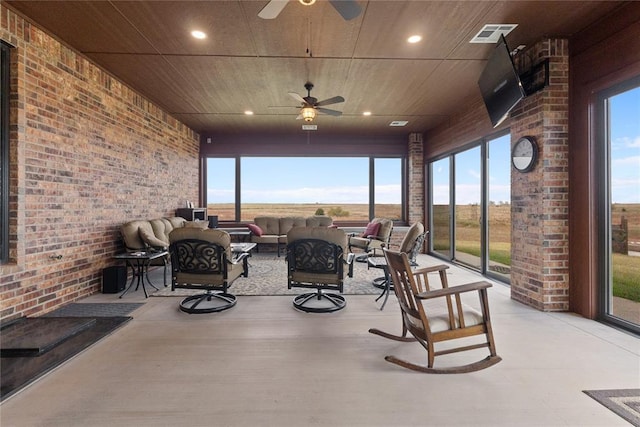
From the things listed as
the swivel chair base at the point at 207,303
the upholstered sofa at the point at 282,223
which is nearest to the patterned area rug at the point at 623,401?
the swivel chair base at the point at 207,303

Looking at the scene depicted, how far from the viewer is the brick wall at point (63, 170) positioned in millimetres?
2967

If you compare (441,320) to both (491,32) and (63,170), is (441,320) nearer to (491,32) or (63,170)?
(491,32)

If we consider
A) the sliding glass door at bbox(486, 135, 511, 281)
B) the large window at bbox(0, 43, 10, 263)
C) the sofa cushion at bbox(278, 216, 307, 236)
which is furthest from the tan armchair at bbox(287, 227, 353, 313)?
the sofa cushion at bbox(278, 216, 307, 236)

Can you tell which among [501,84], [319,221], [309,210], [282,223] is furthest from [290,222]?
[501,84]

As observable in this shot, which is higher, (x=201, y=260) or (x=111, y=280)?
(x=201, y=260)

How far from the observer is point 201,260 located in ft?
10.9

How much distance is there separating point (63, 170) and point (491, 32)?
517 cm

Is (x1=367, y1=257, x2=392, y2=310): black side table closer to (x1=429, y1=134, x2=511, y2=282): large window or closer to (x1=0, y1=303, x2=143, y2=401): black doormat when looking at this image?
(x1=429, y1=134, x2=511, y2=282): large window

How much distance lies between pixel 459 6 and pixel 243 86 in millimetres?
3145

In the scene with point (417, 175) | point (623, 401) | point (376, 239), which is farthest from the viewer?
point (417, 175)

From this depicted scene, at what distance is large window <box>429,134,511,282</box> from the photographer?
505 centimetres

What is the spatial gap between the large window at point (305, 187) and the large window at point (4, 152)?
505 cm

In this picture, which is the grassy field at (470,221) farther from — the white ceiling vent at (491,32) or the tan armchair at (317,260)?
the tan armchair at (317,260)

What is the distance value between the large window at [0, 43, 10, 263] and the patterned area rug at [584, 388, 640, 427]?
5107mm
